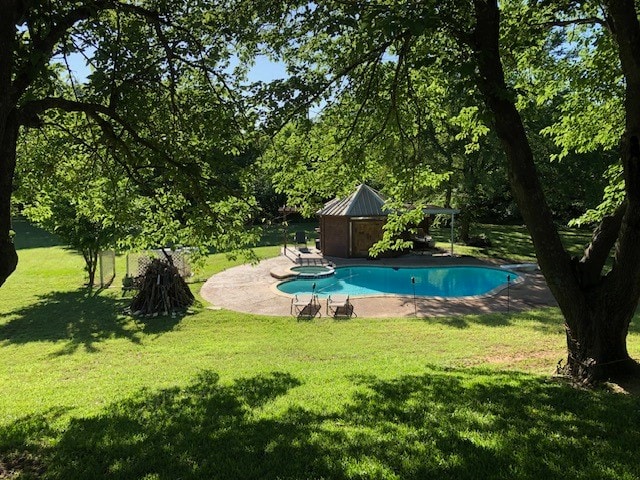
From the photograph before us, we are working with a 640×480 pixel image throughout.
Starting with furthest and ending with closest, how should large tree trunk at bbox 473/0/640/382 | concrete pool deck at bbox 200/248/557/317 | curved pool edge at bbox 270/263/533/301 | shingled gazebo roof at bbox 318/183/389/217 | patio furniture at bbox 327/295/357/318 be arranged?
shingled gazebo roof at bbox 318/183/389/217 < curved pool edge at bbox 270/263/533/301 < concrete pool deck at bbox 200/248/557/317 < patio furniture at bbox 327/295/357/318 < large tree trunk at bbox 473/0/640/382

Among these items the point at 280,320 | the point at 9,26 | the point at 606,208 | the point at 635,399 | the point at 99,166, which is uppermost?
the point at 9,26

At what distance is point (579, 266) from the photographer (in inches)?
222

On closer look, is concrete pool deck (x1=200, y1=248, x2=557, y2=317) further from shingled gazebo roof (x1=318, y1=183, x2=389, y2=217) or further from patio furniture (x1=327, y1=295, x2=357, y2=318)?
shingled gazebo roof (x1=318, y1=183, x2=389, y2=217)

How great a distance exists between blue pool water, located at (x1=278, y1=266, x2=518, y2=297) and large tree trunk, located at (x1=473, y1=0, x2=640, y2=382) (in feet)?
38.4

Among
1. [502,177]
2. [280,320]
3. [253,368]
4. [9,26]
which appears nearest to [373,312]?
[280,320]

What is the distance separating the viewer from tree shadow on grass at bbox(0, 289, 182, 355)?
36.0 ft

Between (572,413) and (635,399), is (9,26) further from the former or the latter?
(635,399)

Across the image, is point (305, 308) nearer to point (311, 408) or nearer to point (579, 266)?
point (311, 408)

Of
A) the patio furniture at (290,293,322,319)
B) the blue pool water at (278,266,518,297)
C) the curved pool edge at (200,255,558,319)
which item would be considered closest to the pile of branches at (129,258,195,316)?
the curved pool edge at (200,255,558,319)

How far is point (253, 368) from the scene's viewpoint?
773 cm

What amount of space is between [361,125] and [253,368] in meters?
4.49

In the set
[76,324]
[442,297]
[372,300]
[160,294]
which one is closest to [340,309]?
[372,300]

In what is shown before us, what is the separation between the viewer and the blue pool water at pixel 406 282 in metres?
18.2

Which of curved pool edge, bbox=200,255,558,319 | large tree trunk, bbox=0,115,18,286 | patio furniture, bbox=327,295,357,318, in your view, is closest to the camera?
large tree trunk, bbox=0,115,18,286
